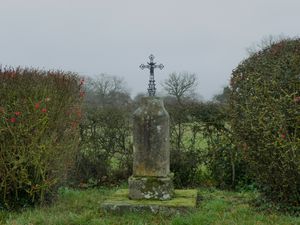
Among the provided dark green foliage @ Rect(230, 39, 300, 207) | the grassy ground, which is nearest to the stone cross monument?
the grassy ground

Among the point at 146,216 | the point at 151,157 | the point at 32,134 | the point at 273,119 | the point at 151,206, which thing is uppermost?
the point at 273,119

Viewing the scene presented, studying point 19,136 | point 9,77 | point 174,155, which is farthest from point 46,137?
point 174,155

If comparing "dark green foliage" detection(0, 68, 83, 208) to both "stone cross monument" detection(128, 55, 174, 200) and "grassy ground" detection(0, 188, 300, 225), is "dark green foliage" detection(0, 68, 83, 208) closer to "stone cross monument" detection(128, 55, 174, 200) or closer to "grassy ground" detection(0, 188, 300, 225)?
"grassy ground" detection(0, 188, 300, 225)

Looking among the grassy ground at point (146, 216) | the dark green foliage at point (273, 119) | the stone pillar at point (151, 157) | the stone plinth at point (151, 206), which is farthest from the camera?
the stone pillar at point (151, 157)

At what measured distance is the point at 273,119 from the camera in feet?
23.0

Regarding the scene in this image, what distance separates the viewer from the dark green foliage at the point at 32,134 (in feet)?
24.6

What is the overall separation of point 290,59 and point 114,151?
5.23m

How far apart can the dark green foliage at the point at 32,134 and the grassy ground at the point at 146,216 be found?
1.44ft

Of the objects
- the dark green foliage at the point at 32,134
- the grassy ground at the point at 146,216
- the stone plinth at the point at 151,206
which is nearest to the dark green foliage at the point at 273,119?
the grassy ground at the point at 146,216

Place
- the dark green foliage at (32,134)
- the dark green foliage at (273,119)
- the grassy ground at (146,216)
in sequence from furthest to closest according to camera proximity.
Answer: the dark green foliage at (32,134)
the dark green foliage at (273,119)
the grassy ground at (146,216)

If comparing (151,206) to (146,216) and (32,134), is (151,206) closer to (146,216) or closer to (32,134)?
(146,216)

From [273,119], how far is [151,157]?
2.23 meters

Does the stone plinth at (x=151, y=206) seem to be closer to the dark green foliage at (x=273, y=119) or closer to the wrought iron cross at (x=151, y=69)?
the dark green foliage at (x=273, y=119)

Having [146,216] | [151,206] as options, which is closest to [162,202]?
[151,206]
